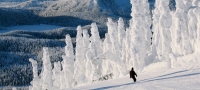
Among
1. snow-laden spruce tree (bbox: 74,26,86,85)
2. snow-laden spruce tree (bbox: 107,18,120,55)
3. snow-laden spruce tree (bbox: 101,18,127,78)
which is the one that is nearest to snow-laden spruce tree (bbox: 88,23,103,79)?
snow-laden spruce tree (bbox: 101,18,127,78)

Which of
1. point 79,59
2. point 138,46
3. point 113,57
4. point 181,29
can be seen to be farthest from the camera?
point 79,59

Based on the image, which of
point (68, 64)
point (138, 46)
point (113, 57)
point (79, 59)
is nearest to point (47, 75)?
point (68, 64)

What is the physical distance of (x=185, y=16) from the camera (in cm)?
5441

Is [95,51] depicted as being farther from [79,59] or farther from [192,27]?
[192,27]

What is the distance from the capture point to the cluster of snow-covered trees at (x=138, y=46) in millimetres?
53156

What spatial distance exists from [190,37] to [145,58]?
10940 mm

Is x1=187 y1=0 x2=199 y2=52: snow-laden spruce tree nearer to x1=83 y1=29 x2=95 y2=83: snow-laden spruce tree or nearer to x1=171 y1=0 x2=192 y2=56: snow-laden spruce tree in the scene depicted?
x1=171 y1=0 x2=192 y2=56: snow-laden spruce tree

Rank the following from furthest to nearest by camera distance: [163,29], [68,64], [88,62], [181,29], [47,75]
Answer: [47,75] → [68,64] → [88,62] → [163,29] → [181,29]

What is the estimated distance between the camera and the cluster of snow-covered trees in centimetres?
5316

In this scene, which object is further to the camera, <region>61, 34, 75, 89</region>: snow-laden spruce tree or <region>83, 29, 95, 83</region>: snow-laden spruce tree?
<region>61, 34, 75, 89</region>: snow-laden spruce tree

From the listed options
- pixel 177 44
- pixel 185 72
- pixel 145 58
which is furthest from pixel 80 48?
pixel 185 72

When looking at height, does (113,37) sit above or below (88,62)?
above

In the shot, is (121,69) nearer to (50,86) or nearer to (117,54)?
(117,54)

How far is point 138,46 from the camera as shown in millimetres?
61969
